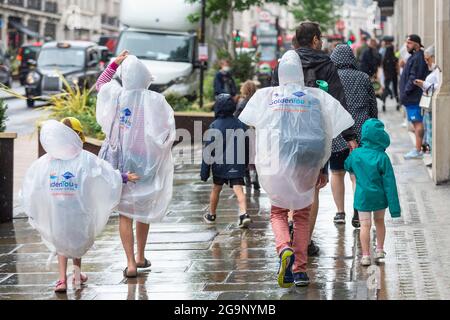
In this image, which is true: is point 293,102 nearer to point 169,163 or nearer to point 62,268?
point 169,163

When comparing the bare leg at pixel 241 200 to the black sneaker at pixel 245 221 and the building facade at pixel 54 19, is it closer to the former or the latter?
the black sneaker at pixel 245 221

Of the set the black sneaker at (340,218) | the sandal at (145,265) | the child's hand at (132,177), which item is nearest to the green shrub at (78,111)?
the black sneaker at (340,218)

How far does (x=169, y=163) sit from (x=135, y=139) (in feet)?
1.36

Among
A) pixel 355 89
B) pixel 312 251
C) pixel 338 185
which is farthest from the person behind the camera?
pixel 338 185

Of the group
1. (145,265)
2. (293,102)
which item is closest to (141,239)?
(145,265)

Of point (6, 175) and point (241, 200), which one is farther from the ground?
point (6, 175)

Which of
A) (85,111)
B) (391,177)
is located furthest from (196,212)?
(85,111)

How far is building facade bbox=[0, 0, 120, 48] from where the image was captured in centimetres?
7038

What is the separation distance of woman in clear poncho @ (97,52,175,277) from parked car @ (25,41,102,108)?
24.7 m

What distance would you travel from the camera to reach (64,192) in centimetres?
810

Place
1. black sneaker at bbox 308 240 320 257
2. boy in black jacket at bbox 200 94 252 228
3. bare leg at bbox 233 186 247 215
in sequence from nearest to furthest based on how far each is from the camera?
black sneaker at bbox 308 240 320 257 < bare leg at bbox 233 186 247 215 < boy in black jacket at bbox 200 94 252 228

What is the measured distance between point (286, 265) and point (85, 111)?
398 inches

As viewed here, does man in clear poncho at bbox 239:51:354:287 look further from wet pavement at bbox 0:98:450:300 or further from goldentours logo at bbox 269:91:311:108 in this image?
wet pavement at bbox 0:98:450:300

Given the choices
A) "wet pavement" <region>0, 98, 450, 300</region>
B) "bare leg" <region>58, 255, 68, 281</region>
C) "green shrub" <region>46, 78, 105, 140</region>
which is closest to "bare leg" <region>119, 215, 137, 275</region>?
"wet pavement" <region>0, 98, 450, 300</region>
